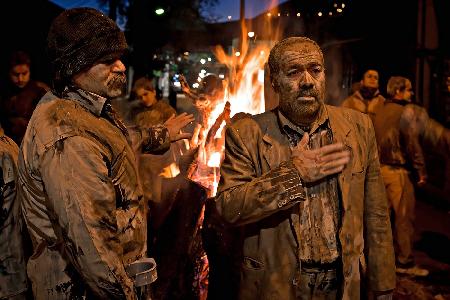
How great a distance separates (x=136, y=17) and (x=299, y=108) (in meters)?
25.5

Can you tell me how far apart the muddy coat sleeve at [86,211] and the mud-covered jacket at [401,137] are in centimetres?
563

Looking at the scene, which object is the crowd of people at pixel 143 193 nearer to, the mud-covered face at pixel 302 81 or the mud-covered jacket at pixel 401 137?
the mud-covered face at pixel 302 81

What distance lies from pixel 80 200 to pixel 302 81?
154cm

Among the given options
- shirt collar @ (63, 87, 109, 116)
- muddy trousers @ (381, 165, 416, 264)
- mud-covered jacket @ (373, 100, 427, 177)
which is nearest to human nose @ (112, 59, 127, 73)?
shirt collar @ (63, 87, 109, 116)

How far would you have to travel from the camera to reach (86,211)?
223 cm

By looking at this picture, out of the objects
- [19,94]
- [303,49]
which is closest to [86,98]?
[303,49]

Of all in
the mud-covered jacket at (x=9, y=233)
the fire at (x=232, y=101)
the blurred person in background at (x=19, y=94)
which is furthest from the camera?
the blurred person in background at (x=19, y=94)

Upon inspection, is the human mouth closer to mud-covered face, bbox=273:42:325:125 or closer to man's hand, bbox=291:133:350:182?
mud-covered face, bbox=273:42:325:125

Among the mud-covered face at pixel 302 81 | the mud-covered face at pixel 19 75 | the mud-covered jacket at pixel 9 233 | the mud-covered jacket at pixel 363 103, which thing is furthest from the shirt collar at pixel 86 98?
the mud-covered jacket at pixel 363 103

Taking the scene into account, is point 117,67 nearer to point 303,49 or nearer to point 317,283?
point 303,49

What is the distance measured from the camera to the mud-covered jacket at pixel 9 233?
11.0 ft

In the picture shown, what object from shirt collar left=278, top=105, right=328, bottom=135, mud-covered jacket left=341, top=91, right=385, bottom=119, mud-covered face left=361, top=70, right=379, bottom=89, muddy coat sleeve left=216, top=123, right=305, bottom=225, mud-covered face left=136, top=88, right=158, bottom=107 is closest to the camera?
muddy coat sleeve left=216, top=123, right=305, bottom=225

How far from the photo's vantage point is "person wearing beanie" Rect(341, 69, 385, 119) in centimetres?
1002

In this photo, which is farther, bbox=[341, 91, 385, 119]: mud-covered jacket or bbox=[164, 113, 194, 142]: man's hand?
Answer: bbox=[341, 91, 385, 119]: mud-covered jacket
